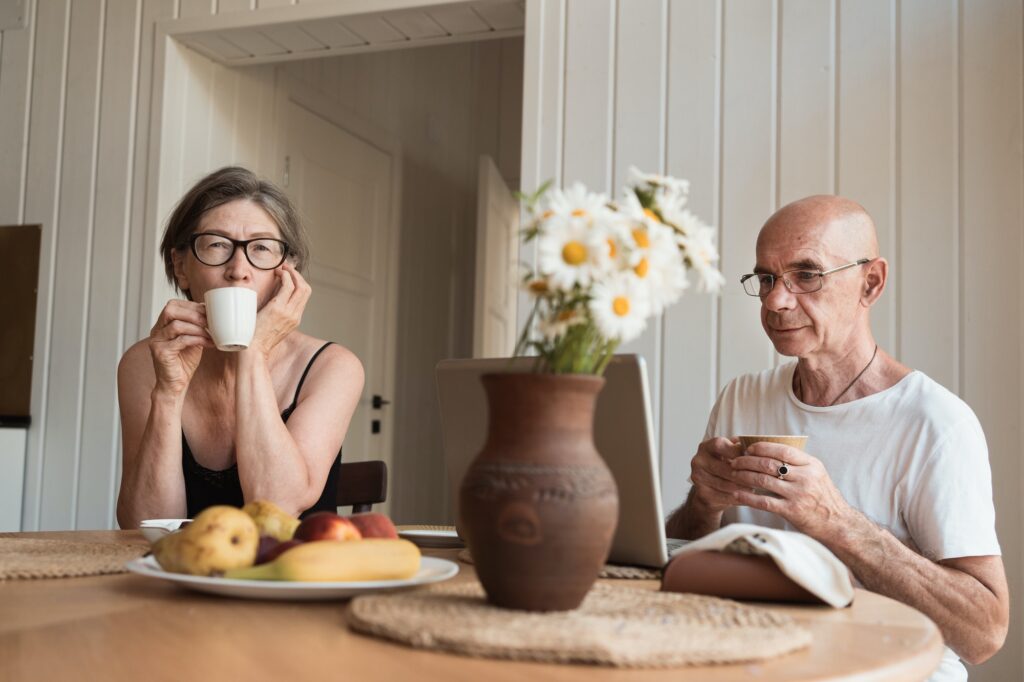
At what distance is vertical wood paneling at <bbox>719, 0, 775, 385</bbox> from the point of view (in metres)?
2.73

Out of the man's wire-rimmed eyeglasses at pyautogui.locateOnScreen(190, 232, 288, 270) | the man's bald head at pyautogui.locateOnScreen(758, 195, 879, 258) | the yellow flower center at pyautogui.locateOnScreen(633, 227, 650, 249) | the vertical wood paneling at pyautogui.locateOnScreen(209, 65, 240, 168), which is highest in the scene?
the vertical wood paneling at pyautogui.locateOnScreen(209, 65, 240, 168)

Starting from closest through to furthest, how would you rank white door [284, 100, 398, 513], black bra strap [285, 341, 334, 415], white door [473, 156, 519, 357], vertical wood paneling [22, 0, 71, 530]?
black bra strap [285, 341, 334, 415] < vertical wood paneling [22, 0, 71, 530] < white door [284, 100, 398, 513] < white door [473, 156, 519, 357]

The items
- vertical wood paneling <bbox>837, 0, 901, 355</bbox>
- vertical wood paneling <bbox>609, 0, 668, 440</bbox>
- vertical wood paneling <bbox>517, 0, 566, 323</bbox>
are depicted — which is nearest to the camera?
vertical wood paneling <bbox>837, 0, 901, 355</bbox>

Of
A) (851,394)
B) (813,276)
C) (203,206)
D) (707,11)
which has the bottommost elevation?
(851,394)

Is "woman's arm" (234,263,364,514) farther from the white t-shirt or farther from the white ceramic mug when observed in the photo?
the white t-shirt

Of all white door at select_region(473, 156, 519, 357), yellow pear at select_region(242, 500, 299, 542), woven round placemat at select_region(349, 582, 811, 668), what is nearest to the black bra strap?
yellow pear at select_region(242, 500, 299, 542)

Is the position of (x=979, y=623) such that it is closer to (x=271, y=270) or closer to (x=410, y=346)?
(x=271, y=270)

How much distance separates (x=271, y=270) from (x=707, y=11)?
1587 millimetres

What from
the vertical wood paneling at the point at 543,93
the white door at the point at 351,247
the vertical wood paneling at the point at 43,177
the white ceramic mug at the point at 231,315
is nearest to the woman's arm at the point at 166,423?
the white ceramic mug at the point at 231,315

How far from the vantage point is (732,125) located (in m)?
2.80

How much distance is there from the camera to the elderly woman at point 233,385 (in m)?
1.77

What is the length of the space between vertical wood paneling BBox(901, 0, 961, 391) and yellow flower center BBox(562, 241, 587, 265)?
6.85 feet

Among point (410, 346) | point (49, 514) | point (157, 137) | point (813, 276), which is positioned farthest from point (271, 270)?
point (410, 346)

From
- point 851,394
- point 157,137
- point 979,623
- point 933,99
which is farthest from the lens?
point 157,137
